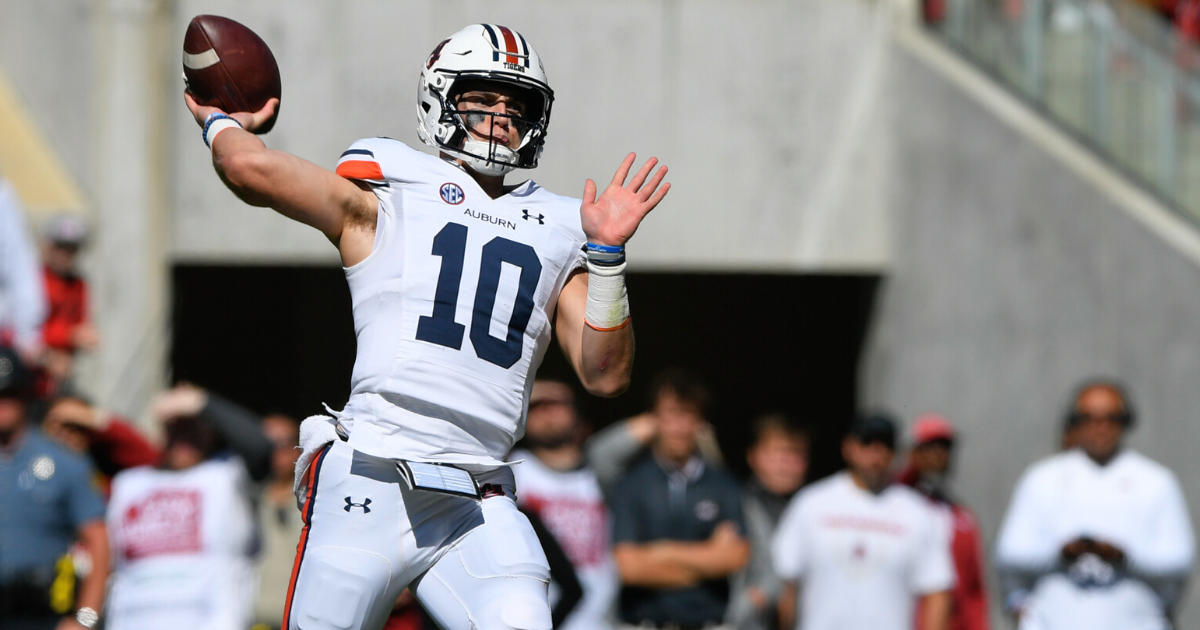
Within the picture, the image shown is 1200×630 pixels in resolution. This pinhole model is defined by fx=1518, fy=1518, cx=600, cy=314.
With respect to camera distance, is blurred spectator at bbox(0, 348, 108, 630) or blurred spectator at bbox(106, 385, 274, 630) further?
blurred spectator at bbox(106, 385, 274, 630)

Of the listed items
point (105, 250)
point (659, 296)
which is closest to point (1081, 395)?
point (105, 250)

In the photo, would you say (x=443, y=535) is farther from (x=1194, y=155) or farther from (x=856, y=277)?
(x=856, y=277)

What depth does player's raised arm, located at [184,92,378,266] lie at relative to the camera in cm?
370

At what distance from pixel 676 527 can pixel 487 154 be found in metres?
3.59

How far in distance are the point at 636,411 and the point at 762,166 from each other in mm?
5315

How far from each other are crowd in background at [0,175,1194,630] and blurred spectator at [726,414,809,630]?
1 centimetres

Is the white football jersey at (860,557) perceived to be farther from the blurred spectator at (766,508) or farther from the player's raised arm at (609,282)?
the player's raised arm at (609,282)

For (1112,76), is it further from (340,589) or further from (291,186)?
(340,589)

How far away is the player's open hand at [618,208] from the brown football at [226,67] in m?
0.88

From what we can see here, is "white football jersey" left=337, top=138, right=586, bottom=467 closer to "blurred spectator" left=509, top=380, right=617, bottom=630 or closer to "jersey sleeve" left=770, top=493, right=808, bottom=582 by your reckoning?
"blurred spectator" left=509, top=380, right=617, bottom=630

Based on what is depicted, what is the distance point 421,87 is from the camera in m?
4.19

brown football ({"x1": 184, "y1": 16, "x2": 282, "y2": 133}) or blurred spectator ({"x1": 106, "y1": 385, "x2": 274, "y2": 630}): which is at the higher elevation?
brown football ({"x1": 184, "y1": 16, "x2": 282, "y2": 133})

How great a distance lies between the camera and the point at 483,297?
3900mm

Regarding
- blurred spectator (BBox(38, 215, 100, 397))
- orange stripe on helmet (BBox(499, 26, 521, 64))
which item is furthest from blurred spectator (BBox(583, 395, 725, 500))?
orange stripe on helmet (BBox(499, 26, 521, 64))
